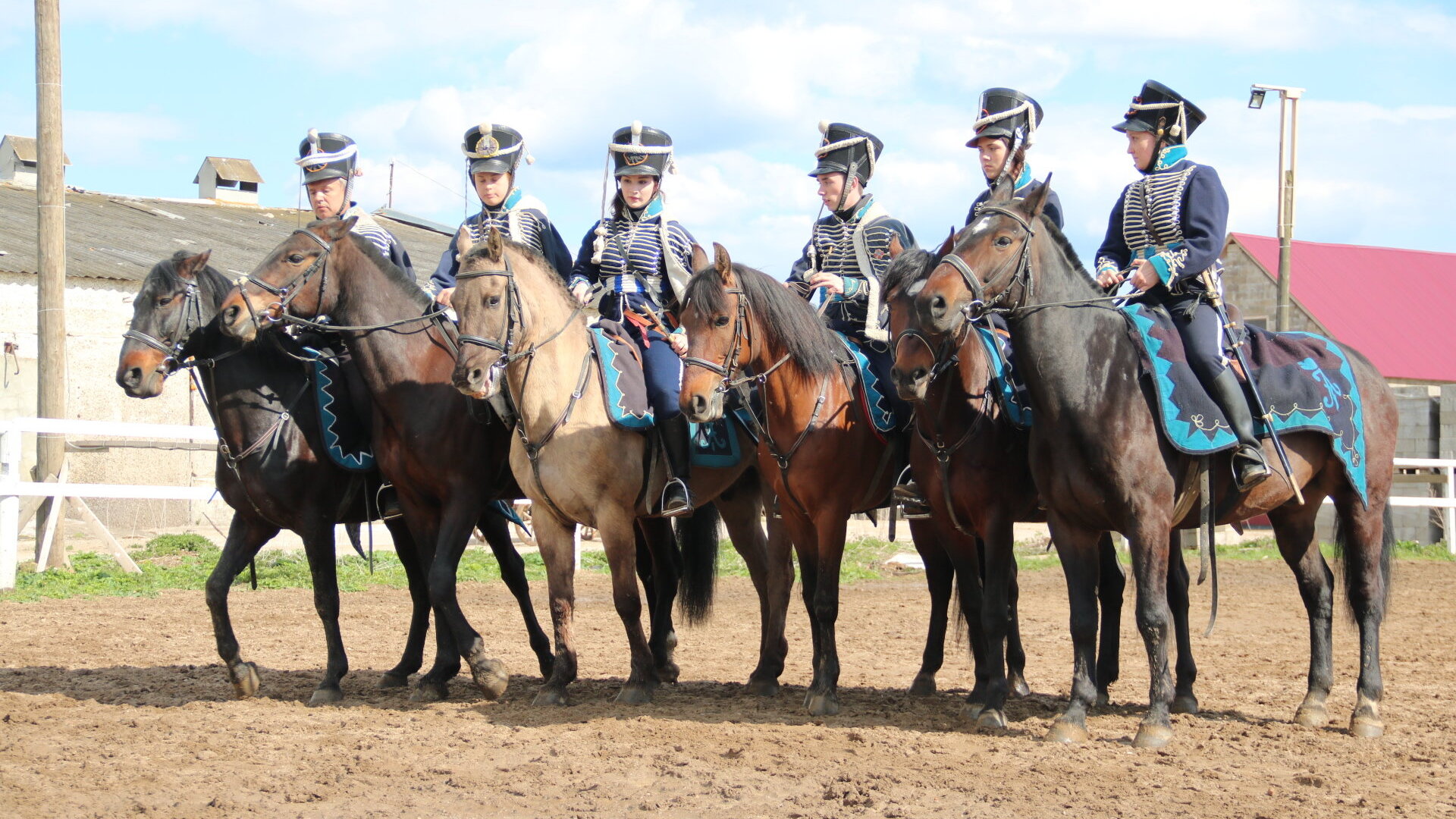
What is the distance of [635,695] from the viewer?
7.18 meters

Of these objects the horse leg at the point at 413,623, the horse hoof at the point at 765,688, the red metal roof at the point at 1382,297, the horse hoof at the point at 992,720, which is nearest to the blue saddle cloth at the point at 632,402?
the horse hoof at the point at 765,688

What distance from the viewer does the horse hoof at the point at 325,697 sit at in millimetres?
7262

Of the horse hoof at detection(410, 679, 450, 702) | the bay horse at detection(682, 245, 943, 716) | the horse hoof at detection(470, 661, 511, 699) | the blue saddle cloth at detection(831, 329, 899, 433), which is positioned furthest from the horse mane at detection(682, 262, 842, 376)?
the horse hoof at detection(410, 679, 450, 702)

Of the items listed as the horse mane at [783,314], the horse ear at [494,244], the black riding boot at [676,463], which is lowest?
the black riding boot at [676,463]

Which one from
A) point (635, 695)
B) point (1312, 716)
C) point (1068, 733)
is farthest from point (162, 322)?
point (1312, 716)

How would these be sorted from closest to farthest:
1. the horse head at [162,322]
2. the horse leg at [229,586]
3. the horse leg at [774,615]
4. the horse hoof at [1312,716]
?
the horse hoof at [1312,716]
the horse head at [162,322]
the horse leg at [229,586]
the horse leg at [774,615]

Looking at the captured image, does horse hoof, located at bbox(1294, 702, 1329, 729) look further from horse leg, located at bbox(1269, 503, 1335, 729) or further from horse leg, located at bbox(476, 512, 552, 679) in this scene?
horse leg, located at bbox(476, 512, 552, 679)

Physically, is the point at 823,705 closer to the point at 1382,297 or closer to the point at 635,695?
the point at 635,695

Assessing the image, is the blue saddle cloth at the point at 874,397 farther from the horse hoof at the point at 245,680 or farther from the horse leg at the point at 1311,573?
the horse hoof at the point at 245,680

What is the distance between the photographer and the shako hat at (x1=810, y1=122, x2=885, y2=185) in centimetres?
777

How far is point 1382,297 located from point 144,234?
1118 inches

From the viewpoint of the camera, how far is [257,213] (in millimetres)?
32500

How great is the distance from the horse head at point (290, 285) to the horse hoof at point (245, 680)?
1932mm

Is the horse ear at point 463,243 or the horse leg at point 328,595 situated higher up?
the horse ear at point 463,243
